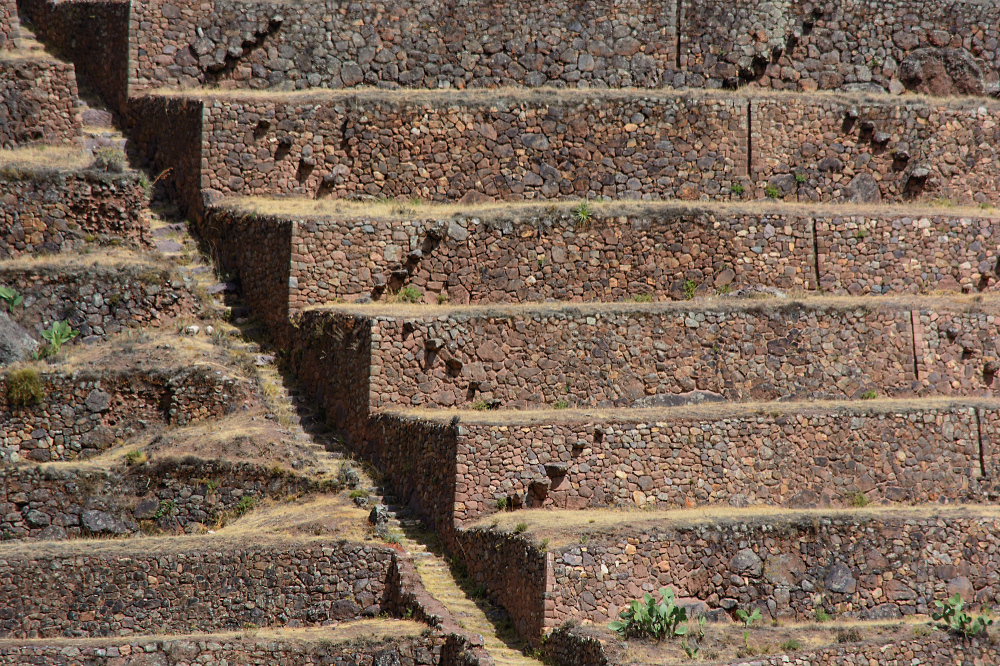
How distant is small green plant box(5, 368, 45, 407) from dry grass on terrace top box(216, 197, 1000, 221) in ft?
15.2

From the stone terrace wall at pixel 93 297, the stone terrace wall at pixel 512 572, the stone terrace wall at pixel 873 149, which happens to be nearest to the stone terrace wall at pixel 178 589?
the stone terrace wall at pixel 512 572

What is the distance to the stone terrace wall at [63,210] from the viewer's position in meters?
25.1

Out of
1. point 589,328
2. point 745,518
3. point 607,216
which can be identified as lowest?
point 745,518

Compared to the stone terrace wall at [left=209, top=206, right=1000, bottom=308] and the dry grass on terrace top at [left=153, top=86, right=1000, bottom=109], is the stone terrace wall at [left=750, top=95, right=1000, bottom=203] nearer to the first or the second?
the dry grass on terrace top at [left=153, top=86, right=1000, bottom=109]

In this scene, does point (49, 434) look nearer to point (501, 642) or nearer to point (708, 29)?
point (501, 642)

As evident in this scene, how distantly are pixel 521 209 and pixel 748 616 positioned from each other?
800 cm

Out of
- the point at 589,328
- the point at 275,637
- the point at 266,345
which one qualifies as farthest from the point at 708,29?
the point at 275,637

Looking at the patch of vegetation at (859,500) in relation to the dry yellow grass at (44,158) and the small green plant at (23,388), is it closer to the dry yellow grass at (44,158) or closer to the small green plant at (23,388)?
the small green plant at (23,388)

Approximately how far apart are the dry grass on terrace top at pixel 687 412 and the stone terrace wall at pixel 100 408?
2.65 m

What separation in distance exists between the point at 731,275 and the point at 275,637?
968 centimetres

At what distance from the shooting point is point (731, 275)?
25625mm

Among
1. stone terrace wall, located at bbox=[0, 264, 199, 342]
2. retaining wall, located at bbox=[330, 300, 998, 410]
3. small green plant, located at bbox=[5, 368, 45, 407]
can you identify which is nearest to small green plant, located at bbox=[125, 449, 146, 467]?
small green plant, located at bbox=[5, 368, 45, 407]

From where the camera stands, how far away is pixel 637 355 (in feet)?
77.8

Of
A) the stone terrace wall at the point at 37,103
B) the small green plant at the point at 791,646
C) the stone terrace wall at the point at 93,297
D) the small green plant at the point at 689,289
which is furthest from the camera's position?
the stone terrace wall at the point at 37,103
